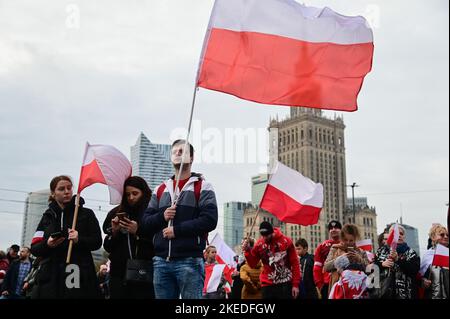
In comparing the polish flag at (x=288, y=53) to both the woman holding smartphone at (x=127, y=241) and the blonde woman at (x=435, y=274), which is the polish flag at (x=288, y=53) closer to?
the woman holding smartphone at (x=127, y=241)

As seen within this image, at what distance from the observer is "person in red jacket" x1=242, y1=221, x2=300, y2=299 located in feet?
26.7

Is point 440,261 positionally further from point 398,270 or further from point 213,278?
point 213,278

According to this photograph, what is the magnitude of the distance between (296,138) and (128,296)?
4569 inches

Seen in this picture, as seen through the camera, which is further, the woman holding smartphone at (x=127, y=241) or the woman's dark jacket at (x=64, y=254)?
the woman holding smartphone at (x=127, y=241)

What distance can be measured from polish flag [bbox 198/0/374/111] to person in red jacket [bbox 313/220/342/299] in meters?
2.79

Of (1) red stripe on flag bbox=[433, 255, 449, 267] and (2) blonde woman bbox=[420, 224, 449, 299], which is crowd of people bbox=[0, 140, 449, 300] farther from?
(2) blonde woman bbox=[420, 224, 449, 299]

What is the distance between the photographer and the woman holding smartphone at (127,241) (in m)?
5.87

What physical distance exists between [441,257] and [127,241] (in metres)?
4.24

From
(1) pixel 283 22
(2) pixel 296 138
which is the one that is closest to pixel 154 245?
(1) pixel 283 22

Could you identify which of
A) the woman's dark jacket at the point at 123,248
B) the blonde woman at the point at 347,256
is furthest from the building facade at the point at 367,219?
the woman's dark jacket at the point at 123,248

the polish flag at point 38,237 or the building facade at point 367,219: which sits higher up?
the building facade at point 367,219

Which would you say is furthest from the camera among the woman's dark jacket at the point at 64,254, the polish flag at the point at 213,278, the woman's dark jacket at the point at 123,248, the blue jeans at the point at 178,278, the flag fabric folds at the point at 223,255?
the flag fabric folds at the point at 223,255

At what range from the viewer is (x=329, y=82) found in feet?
23.4

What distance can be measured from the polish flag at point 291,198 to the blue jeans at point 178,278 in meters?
4.62
